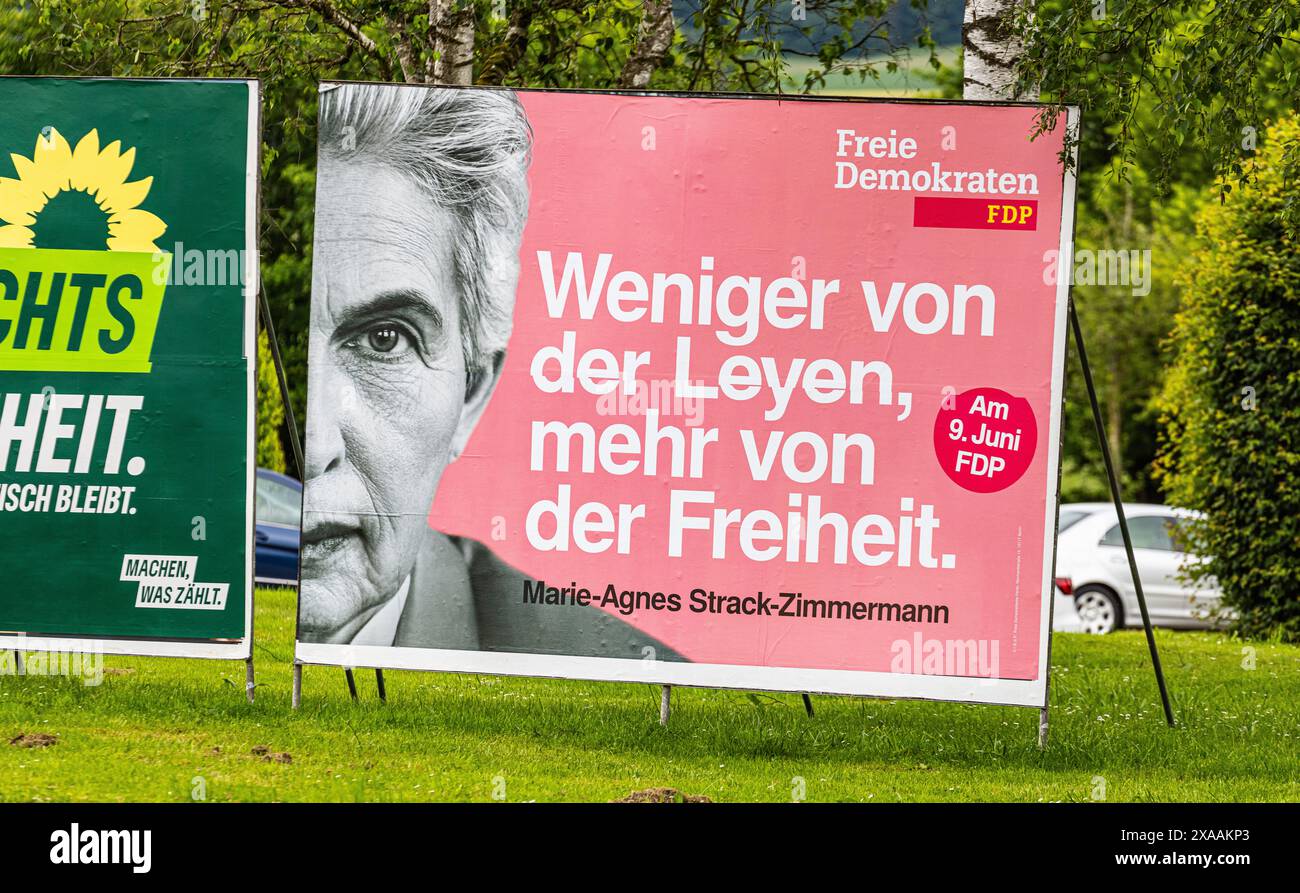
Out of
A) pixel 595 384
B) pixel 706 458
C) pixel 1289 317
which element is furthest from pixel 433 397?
pixel 1289 317

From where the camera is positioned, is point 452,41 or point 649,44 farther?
point 649,44

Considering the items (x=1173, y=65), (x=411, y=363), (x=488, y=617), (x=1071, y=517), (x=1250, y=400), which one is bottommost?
(x=488, y=617)

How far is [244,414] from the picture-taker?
801cm

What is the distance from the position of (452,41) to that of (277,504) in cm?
772

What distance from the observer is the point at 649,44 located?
11.7m

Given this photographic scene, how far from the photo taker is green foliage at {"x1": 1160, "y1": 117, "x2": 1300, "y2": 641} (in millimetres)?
13953

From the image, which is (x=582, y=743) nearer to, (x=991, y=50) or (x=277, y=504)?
(x=991, y=50)

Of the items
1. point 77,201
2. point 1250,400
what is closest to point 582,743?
point 77,201

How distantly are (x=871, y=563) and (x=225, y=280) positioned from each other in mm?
3835

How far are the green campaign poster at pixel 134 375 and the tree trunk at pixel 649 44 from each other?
14.7ft

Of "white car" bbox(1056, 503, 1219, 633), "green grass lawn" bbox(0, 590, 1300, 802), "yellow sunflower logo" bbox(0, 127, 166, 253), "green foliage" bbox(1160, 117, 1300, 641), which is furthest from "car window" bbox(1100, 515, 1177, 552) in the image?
"yellow sunflower logo" bbox(0, 127, 166, 253)

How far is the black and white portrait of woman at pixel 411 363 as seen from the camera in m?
7.79

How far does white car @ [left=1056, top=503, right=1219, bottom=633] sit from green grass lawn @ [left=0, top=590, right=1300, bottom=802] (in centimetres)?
700

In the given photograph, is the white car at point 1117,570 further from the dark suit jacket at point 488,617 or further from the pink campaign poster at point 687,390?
the dark suit jacket at point 488,617
